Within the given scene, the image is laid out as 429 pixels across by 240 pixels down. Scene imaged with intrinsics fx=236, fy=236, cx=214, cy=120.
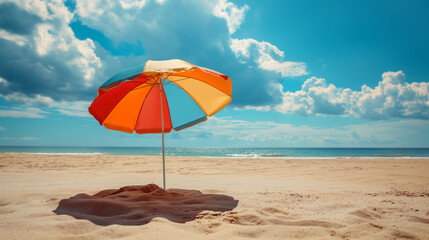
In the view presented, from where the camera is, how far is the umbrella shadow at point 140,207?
2887 millimetres

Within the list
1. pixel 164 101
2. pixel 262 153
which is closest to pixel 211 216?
pixel 164 101

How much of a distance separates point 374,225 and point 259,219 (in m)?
1.21

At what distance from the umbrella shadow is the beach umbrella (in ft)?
2.30

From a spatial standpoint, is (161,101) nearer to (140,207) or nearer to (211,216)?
(140,207)

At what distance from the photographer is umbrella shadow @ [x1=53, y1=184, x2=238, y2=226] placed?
2887 mm

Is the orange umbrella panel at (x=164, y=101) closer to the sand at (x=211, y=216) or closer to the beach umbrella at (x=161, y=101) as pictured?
the beach umbrella at (x=161, y=101)

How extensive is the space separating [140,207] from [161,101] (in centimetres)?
185

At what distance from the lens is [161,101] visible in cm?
429

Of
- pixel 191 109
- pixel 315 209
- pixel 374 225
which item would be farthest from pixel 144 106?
pixel 374 225

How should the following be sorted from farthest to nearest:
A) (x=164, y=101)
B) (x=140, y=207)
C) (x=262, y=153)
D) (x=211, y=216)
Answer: (x=262, y=153), (x=164, y=101), (x=140, y=207), (x=211, y=216)

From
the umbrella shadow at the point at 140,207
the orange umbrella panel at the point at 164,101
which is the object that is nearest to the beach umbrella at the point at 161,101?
the orange umbrella panel at the point at 164,101

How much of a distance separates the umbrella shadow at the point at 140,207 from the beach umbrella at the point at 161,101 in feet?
2.30

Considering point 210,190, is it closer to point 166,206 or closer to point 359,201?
point 166,206

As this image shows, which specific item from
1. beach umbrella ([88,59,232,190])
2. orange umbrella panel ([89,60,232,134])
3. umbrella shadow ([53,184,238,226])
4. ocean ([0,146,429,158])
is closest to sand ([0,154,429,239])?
umbrella shadow ([53,184,238,226])
